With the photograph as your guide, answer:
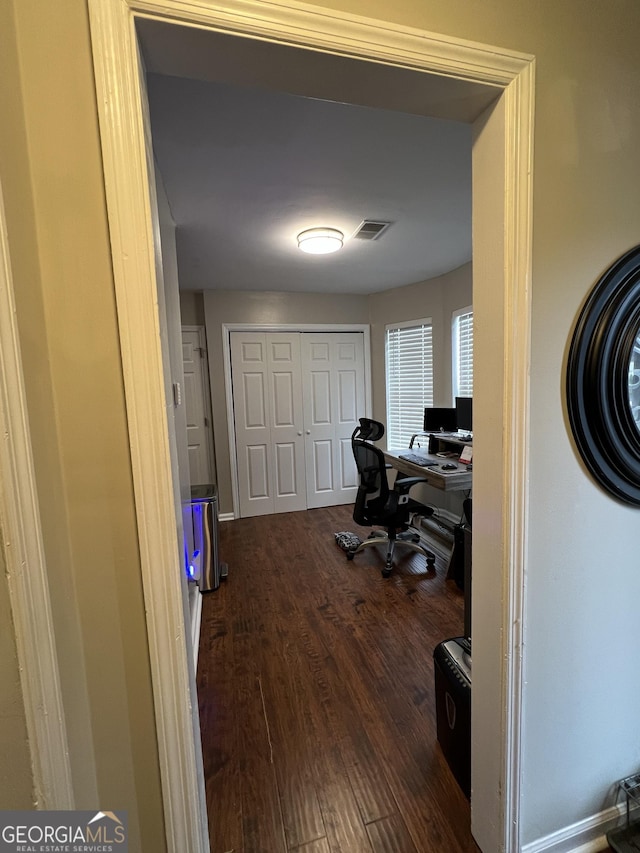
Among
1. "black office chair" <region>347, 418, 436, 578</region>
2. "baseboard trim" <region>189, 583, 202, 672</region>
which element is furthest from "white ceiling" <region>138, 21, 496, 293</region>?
"baseboard trim" <region>189, 583, 202, 672</region>

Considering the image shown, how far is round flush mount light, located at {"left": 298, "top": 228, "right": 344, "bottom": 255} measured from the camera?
2.41m

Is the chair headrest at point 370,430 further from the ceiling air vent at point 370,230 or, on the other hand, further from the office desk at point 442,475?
the ceiling air vent at point 370,230

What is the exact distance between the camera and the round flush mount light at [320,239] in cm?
241

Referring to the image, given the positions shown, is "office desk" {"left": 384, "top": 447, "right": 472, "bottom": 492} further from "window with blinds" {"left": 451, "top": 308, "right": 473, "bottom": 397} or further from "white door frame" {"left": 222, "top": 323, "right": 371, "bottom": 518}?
"white door frame" {"left": 222, "top": 323, "right": 371, "bottom": 518}

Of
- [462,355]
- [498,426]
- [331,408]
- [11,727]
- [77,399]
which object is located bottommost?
[11,727]

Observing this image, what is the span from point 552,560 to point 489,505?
0.78 ft

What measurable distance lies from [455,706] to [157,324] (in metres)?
1.61

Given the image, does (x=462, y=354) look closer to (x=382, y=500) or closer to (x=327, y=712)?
(x=382, y=500)

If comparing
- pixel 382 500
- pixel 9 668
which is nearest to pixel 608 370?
pixel 9 668

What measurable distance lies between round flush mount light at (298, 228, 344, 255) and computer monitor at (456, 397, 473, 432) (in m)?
1.62

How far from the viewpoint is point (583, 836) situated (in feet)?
3.85

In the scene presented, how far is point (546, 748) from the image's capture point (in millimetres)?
1097

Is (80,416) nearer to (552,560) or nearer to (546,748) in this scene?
(552,560)

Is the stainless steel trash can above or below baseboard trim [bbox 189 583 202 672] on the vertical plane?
above
